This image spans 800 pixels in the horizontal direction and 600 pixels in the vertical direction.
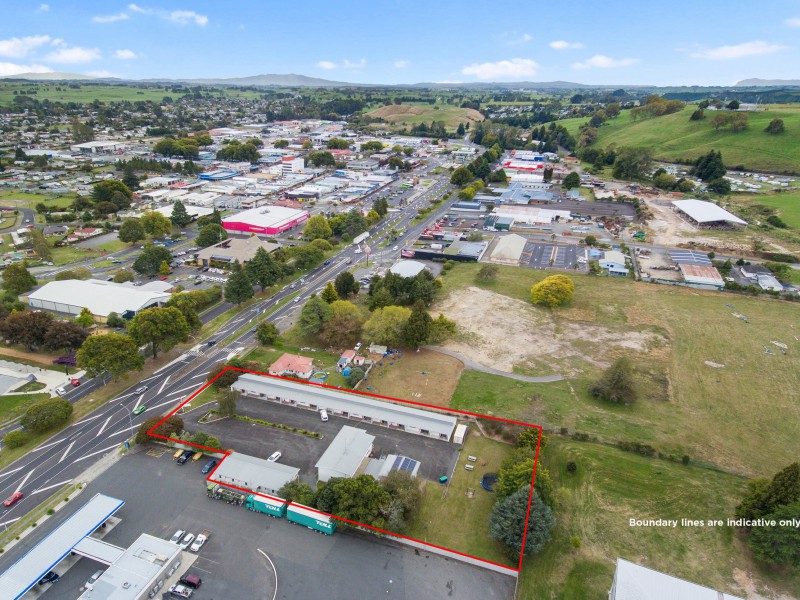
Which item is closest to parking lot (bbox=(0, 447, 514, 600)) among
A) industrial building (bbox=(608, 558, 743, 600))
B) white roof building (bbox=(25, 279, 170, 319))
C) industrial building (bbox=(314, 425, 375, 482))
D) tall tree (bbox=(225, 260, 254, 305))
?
industrial building (bbox=(314, 425, 375, 482))

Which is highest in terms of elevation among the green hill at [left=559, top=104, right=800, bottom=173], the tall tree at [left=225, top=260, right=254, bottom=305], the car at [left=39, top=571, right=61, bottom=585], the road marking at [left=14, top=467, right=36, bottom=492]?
the green hill at [left=559, top=104, right=800, bottom=173]

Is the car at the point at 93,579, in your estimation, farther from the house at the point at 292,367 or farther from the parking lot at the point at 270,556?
the house at the point at 292,367

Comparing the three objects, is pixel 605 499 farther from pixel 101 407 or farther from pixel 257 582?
pixel 101 407

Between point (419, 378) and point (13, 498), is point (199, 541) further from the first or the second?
point (419, 378)

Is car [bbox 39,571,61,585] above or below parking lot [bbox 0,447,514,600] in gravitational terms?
above

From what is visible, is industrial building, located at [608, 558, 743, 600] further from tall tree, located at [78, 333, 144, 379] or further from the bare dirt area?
tall tree, located at [78, 333, 144, 379]

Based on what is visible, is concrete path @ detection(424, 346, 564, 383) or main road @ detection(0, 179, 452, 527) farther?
concrete path @ detection(424, 346, 564, 383)
